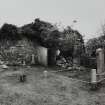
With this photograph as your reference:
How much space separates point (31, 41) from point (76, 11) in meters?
5.52

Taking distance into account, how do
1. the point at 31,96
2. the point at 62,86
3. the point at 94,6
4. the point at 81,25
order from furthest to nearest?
the point at 81,25, the point at 94,6, the point at 62,86, the point at 31,96

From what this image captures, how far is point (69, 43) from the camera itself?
13500 millimetres

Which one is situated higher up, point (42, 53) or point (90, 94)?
point (42, 53)

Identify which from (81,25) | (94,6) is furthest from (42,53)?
(94,6)

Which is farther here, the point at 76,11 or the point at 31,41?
the point at 76,11

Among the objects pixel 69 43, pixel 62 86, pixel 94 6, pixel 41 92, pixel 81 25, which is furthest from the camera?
pixel 81 25

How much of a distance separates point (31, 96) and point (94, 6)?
11.7 metres

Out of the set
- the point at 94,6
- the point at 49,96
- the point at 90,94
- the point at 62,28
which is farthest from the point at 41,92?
the point at 94,6

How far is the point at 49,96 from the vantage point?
593 centimetres

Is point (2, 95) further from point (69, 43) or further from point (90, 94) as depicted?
point (69, 43)

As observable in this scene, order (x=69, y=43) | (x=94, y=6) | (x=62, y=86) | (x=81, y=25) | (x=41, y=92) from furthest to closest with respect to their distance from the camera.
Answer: (x=81, y=25) → (x=94, y=6) → (x=69, y=43) → (x=62, y=86) → (x=41, y=92)

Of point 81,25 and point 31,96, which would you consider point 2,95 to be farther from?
point 81,25

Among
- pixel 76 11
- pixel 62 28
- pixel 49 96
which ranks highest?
pixel 76 11

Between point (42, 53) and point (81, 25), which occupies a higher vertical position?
point (81, 25)
